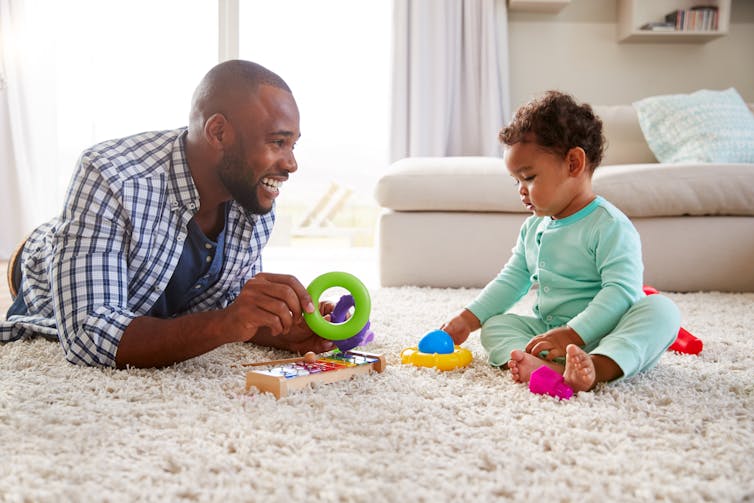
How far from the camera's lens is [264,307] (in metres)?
1.19

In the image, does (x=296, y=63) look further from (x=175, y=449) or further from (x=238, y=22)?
(x=175, y=449)

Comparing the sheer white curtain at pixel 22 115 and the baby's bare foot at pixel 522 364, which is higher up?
the sheer white curtain at pixel 22 115

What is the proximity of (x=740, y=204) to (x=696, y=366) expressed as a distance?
4.26ft

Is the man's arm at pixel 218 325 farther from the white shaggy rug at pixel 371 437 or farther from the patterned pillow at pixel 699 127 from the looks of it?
the patterned pillow at pixel 699 127

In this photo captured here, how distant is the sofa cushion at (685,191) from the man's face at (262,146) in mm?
1498

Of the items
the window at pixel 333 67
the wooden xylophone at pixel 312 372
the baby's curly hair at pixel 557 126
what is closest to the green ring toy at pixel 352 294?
the wooden xylophone at pixel 312 372

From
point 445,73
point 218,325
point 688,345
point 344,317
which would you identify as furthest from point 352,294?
point 445,73

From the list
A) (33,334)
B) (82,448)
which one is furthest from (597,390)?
(33,334)

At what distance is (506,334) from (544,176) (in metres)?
0.32

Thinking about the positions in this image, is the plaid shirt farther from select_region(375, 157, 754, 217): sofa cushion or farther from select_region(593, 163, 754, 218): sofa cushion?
select_region(593, 163, 754, 218): sofa cushion

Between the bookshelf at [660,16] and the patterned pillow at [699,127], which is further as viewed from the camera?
the bookshelf at [660,16]

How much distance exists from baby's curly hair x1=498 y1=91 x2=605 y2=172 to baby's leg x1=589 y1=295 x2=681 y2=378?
→ 330 mm

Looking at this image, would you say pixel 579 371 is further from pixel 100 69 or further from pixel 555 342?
pixel 100 69

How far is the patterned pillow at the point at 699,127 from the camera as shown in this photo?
290 cm
